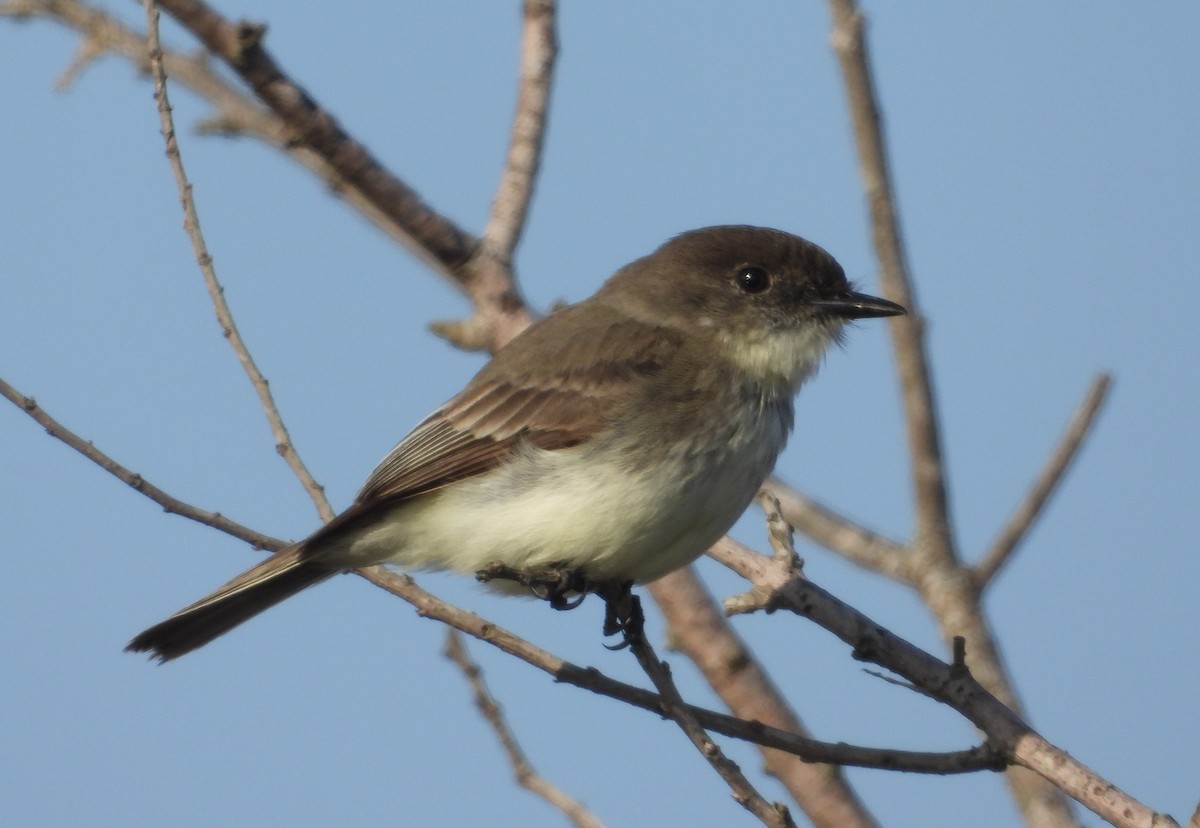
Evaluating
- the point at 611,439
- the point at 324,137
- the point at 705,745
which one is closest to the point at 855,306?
the point at 611,439

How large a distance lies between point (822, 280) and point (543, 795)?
241 centimetres

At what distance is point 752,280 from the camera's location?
19.7 ft

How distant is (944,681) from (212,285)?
91.4 inches

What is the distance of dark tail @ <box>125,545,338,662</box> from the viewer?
5391 millimetres

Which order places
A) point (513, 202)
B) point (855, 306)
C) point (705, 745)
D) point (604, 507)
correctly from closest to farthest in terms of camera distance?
point (705, 745)
point (604, 507)
point (855, 306)
point (513, 202)

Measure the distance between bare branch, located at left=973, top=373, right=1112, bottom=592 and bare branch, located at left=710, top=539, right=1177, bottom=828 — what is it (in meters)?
0.94

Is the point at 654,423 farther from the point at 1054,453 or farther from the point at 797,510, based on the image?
the point at 1054,453

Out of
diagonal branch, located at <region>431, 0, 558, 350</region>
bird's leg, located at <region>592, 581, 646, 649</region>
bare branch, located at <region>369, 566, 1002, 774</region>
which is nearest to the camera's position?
bare branch, located at <region>369, 566, 1002, 774</region>

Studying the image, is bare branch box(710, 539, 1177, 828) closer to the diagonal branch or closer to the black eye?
the black eye

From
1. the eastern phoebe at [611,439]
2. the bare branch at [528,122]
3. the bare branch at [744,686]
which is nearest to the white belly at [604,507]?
the eastern phoebe at [611,439]

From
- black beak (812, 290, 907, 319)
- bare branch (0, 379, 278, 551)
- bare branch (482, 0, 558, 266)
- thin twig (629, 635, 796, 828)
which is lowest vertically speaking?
thin twig (629, 635, 796, 828)

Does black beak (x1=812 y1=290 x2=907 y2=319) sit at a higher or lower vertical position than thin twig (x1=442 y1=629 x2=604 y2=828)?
higher

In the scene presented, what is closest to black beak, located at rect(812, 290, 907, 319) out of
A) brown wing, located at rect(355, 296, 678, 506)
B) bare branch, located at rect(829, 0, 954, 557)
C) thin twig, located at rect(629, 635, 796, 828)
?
bare branch, located at rect(829, 0, 954, 557)

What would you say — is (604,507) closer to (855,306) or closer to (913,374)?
(913,374)
